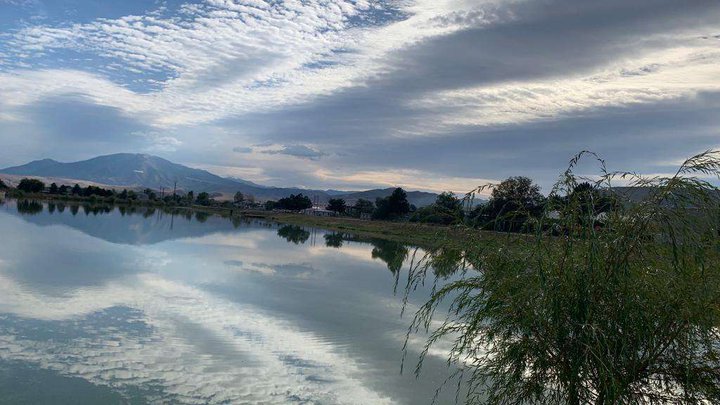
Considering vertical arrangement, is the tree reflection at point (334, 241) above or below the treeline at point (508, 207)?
below

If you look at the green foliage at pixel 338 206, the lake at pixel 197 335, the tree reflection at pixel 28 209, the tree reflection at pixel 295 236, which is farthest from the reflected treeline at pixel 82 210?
the lake at pixel 197 335

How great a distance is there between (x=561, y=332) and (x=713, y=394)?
1979 mm

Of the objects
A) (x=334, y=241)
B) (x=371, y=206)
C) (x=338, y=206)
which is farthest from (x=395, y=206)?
(x=334, y=241)

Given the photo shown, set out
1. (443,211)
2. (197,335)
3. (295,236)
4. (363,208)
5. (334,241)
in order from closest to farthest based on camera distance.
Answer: (443,211), (197,335), (334,241), (295,236), (363,208)

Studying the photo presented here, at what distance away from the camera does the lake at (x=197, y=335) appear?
1271cm

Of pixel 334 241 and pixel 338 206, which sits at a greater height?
pixel 338 206

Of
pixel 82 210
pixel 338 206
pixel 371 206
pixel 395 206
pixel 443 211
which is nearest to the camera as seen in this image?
pixel 443 211

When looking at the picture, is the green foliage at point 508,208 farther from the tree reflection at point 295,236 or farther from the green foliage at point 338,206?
the green foliage at point 338,206

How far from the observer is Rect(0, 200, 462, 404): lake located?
12711 millimetres

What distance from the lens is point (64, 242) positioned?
138 ft

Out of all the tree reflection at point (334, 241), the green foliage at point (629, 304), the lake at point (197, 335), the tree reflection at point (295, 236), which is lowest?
the tree reflection at point (334, 241)

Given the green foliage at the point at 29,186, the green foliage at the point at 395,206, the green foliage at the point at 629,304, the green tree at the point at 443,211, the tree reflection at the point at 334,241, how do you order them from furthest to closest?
the green foliage at the point at 29,186 < the green foliage at the point at 395,206 < the tree reflection at the point at 334,241 < the green tree at the point at 443,211 < the green foliage at the point at 629,304

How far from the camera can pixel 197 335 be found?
17.6 meters

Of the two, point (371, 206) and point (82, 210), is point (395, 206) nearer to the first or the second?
point (371, 206)
